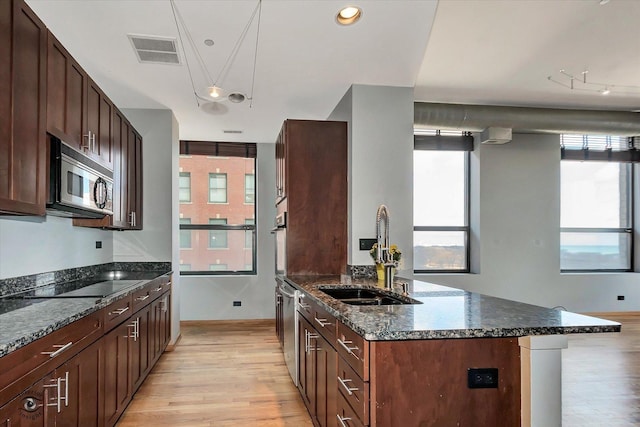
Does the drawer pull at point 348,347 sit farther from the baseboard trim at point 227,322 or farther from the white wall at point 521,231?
the baseboard trim at point 227,322

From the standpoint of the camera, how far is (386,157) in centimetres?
388

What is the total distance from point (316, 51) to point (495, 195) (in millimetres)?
3758

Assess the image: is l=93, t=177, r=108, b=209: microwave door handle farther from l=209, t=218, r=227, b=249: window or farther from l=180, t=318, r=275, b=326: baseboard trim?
l=180, t=318, r=275, b=326: baseboard trim

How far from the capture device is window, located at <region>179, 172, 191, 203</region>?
20.1 feet

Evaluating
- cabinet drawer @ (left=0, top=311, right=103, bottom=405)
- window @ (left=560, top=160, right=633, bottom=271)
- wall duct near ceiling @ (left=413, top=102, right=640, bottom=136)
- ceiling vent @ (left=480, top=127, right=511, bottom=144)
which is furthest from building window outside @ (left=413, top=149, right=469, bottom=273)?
cabinet drawer @ (left=0, top=311, right=103, bottom=405)

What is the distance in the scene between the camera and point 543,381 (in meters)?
1.47

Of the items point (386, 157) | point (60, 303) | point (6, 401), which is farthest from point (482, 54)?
point (6, 401)

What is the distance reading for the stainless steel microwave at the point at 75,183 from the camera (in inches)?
88.2

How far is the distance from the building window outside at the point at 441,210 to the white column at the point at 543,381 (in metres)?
4.53

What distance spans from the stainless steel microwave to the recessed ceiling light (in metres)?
2.02

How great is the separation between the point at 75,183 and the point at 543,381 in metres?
2.66

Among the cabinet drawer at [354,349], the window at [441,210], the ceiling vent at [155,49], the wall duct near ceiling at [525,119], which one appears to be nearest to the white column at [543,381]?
the cabinet drawer at [354,349]

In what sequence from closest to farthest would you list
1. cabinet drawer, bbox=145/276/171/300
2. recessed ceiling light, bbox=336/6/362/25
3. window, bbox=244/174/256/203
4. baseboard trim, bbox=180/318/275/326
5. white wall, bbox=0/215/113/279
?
1. white wall, bbox=0/215/113/279
2. recessed ceiling light, bbox=336/6/362/25
3. cabinet drawer, bbox=145/276/171/300
4. baseboard trim, bbox=180/318/275/326
5. window, bbox=244/174/256/203

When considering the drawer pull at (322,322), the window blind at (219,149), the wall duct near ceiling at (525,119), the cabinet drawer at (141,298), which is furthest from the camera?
the window blind at (219,149)
